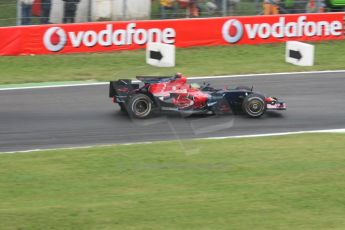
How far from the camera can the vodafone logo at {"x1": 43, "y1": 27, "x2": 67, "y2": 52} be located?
862 inches

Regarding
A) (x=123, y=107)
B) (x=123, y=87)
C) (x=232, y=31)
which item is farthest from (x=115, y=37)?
(x=123, y=87)

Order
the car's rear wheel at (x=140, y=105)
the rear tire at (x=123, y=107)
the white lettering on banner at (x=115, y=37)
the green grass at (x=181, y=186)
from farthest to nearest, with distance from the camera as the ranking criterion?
the white lettering on banner at (x=115, y=37) → the rear tire at (x=123, y=107) → the car's rear wheel at (x=140, y=105) → the green grass at (x=181, y=186)

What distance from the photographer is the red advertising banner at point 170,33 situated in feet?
72.0

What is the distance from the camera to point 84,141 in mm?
14352

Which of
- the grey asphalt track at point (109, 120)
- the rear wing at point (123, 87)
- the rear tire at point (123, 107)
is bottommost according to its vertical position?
the grey asphalt track at point (109, 120)

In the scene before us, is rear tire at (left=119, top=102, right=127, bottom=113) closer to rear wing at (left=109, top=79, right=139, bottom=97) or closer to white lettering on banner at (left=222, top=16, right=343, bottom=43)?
rear wing at (left=109, top=79, right=139, bottom=97)

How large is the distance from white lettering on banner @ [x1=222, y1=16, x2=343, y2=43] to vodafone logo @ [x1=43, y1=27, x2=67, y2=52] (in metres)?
4.59

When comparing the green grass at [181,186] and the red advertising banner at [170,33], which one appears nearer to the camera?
the green grass at [181,186]

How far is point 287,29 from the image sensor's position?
2400 centimetres

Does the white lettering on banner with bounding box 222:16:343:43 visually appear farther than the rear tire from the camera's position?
Yes

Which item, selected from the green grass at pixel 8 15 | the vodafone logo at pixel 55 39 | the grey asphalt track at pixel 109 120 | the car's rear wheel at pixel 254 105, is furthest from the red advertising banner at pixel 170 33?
the car's rear wheel at pixel 254 105

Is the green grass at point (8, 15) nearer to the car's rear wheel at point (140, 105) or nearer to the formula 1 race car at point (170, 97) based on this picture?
the formula 1 race car at point (170, 97)

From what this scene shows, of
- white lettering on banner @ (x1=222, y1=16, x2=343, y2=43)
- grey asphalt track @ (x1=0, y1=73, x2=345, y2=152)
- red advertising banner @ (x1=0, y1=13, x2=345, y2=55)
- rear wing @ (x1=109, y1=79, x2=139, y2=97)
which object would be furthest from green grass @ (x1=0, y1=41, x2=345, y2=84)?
rear wing @ (x1=109, y1=79, x2=139, y2=97)

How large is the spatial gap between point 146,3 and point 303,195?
538 inches
